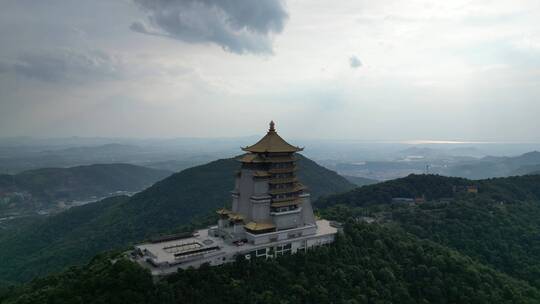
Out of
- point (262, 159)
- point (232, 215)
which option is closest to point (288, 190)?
point (262, 159)

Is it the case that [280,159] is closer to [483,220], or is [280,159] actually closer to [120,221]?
[483,220]

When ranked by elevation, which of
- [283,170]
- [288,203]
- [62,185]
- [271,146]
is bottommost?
[62,185]

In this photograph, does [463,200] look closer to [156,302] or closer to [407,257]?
[407,257]

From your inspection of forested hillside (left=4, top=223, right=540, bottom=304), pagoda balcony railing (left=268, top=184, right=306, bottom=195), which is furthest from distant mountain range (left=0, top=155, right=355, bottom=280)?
forested hillside (left=4, top=223, right=540, bottom=304)

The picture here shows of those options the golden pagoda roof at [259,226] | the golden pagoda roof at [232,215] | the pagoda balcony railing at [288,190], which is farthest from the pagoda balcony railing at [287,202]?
the golden pagoda roof at [232,215]

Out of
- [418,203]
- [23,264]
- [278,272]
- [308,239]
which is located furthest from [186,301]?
[23,264]

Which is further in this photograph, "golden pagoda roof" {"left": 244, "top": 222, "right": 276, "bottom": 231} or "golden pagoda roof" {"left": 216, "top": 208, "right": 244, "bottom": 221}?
"golden pagoda roof" {"left": 216, "top": 208, "right": 244, "bottom": 221}

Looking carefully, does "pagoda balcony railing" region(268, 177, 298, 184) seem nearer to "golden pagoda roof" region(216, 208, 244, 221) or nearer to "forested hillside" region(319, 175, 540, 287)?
Answer: "golden pagoda roof" region(216, 208, 244, 221)
